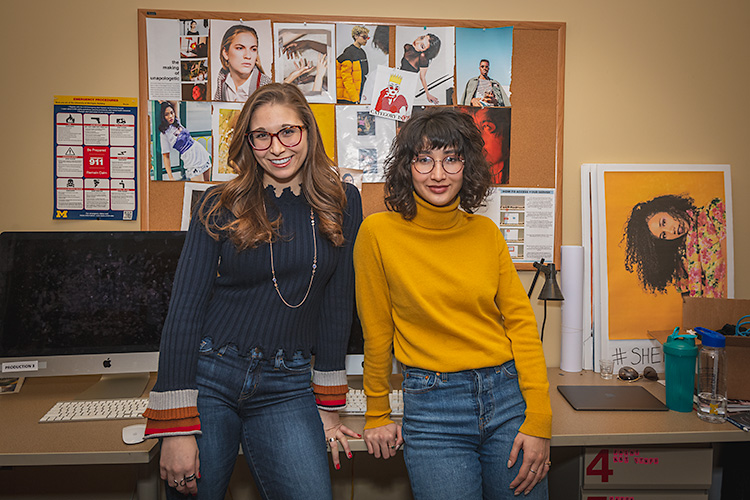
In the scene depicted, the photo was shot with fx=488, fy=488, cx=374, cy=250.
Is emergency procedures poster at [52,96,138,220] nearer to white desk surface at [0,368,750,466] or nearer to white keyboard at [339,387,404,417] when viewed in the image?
white desk surface at [0,368,750,466]

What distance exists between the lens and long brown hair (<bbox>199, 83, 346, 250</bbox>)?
111 centimetres

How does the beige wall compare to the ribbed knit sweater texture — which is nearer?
the ribbed knit sweater texture

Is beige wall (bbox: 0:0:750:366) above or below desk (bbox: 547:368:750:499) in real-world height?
above

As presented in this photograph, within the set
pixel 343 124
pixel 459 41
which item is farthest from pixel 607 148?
pixel 343 124

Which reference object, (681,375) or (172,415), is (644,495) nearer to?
(681,375)

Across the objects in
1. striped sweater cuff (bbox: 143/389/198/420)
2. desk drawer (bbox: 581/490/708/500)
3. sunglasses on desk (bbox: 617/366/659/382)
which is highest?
striped sweater cuff (bbox: 143/389/198/420)

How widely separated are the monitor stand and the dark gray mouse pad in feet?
4.34

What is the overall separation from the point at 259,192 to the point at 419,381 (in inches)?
23.0

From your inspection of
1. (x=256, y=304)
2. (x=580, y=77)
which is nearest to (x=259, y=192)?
(x=256, y=304)

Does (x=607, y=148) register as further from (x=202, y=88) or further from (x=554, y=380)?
(x=202, y=88)

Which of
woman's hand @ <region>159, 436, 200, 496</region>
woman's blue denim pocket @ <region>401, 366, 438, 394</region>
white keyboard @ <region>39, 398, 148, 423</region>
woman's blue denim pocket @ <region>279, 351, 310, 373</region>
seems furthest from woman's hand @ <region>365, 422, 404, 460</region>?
white keyboard @ <region>39, 398, 148, 423</region>

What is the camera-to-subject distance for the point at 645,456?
1.36m

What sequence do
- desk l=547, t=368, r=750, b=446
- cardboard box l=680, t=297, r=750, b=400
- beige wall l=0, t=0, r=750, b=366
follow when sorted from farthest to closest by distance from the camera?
beige wall l=0, t=0, r=750, b=366
cardboard box l=680, t=297, r=750, b=400
desk l=547, t=368, r=750, b=446

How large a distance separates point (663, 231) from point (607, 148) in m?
0.36
